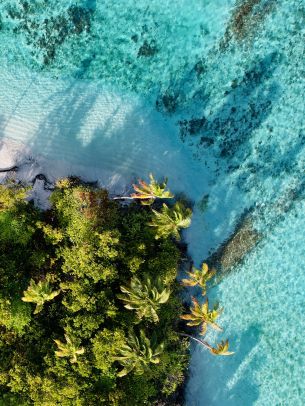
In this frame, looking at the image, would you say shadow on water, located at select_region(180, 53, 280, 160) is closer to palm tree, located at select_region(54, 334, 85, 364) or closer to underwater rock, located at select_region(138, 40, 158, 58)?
underwater rock, located at select_region(138, 40, 158, 58)

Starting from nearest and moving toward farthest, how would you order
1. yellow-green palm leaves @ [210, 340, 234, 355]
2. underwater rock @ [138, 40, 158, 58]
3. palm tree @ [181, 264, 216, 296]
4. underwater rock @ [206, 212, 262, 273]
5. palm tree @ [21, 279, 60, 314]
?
palm tree @ [21, 279, 60, 314], palm tree @ [181, 264, 216, 296], yellow-green palm leaves @ [210, 340, 234, 355], underwater rock @ [138, 40, 158, 58], underwater rock @ [206, 212, 262, 273]

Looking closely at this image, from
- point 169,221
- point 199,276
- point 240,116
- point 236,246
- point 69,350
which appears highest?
point 240,116

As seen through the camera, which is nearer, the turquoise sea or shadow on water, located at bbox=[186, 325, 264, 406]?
the turquoise sea

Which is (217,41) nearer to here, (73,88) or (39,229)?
(73,88)

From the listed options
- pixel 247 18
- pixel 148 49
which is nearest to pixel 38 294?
pixel 148 49

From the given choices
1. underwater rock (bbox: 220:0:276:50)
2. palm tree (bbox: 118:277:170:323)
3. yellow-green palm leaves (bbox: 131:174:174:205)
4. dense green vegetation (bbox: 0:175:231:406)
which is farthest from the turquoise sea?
palm tree (bbox: 118:277:170:323)

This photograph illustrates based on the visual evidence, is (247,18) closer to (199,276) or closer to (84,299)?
(199,276)

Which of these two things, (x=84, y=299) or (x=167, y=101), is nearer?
(x=84, y=299)
